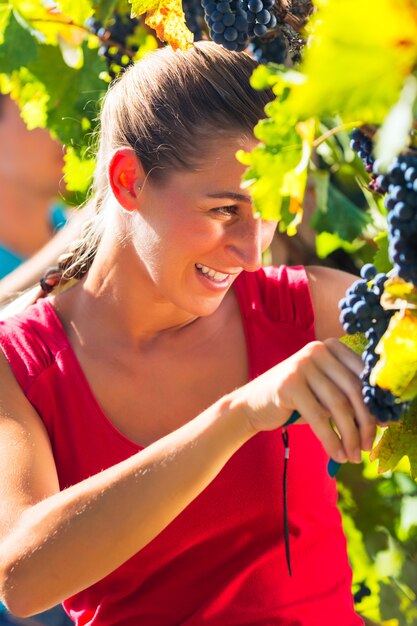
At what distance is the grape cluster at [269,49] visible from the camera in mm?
1087

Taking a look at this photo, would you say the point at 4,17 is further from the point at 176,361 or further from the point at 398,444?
the point at 398,444

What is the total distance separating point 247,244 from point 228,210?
0.05 m

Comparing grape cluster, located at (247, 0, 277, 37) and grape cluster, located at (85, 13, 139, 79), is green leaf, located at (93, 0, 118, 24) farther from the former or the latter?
grape cluster, located at (247, 0, 277, 37)

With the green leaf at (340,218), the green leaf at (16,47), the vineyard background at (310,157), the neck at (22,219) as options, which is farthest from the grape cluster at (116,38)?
the neck at (22,219)

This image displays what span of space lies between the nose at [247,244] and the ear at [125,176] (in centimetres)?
18

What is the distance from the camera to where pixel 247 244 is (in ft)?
4.05

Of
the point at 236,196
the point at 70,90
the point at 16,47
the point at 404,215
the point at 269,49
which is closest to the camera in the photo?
the point at 404,215

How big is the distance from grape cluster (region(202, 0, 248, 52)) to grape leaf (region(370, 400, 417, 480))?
40 centimetres

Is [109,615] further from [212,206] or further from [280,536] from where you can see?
[212,206]

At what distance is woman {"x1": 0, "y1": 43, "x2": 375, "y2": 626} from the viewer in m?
1.25

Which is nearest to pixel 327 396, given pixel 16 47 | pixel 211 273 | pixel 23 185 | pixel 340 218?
pixel 211 273

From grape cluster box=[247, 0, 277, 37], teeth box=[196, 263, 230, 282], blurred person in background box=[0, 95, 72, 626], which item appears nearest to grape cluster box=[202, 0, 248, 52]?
grape cluster box=[247, 0, 277, 37]

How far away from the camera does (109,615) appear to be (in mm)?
1403

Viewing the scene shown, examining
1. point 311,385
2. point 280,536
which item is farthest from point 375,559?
point 311,385
